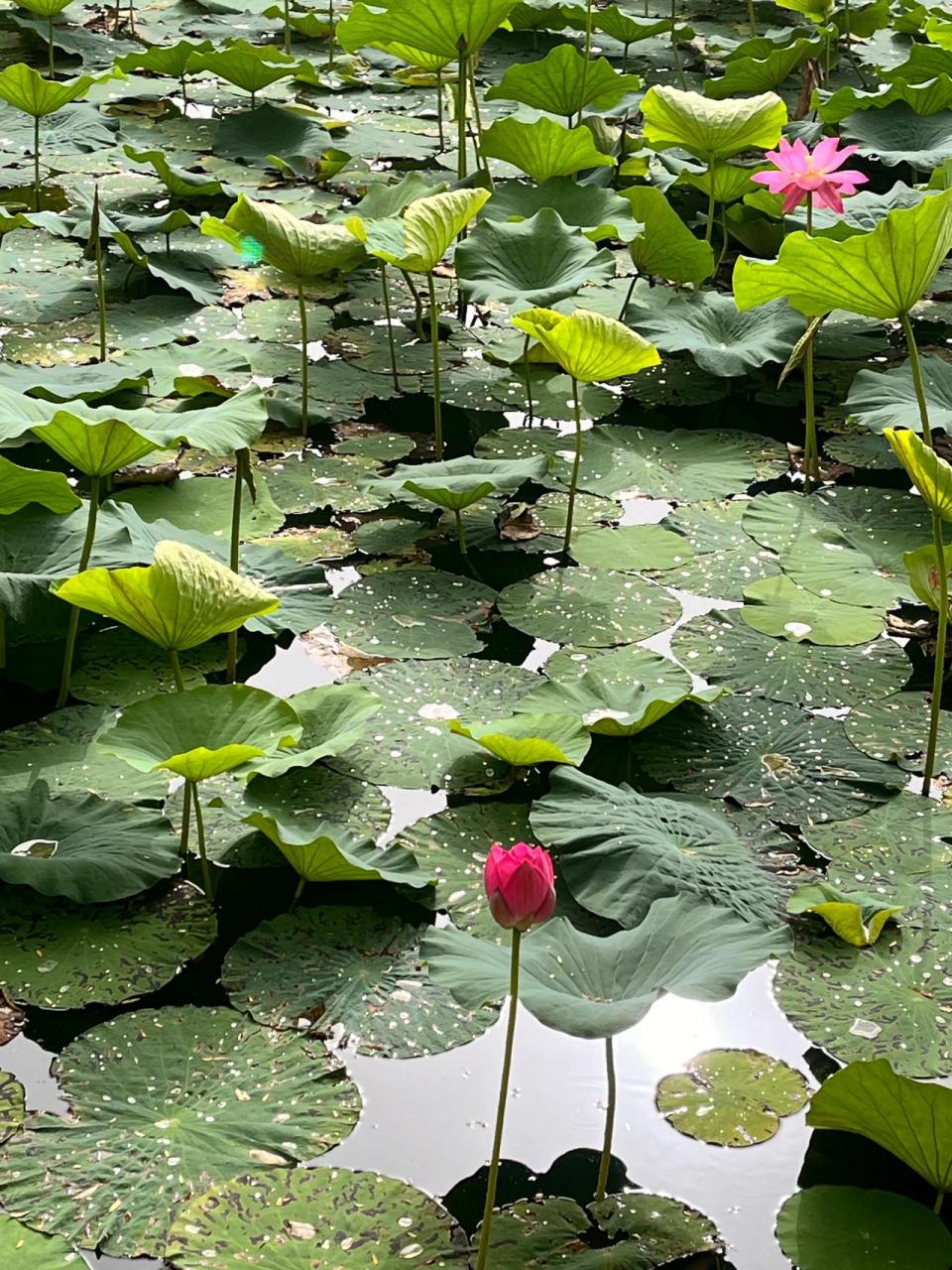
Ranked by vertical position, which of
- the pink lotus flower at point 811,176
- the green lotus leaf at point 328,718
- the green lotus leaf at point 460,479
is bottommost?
the green lotus leaf at point 328,718

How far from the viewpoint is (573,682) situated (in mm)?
1993

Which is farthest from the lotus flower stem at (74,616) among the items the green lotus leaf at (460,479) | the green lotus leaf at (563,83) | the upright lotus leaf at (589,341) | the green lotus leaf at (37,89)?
the green lotus leaf at (563,83)

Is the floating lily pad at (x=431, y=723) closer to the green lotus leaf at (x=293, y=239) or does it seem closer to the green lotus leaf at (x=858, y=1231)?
the green lotus leaf at (x=858, y=1231)

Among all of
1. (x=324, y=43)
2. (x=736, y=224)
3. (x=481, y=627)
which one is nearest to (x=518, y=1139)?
(x=481, y=627)

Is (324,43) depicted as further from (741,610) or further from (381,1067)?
(381,1067)

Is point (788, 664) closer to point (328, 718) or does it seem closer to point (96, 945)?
point (328, 718)

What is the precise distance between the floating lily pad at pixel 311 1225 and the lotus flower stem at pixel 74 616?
907 millimetres

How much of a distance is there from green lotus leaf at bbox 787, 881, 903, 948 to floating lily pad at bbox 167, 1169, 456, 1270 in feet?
1.88

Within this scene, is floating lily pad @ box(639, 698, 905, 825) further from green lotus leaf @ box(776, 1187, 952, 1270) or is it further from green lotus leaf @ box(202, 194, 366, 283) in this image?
green lotus leaf @ box(202, 194, 366, 283)

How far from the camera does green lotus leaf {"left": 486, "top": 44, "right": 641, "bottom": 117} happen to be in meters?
3.58

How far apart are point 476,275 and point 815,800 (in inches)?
53.0

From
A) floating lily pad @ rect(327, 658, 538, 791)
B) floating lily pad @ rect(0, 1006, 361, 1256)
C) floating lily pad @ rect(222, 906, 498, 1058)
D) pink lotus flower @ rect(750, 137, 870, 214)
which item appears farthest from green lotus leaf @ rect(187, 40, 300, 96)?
floating lily pad @ rect(0, 1006, 361, 1256)

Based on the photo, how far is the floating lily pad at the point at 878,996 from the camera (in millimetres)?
1469

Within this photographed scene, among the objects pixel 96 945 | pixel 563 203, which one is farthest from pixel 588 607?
pixel 563 203
